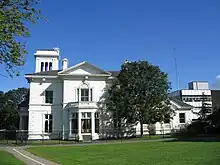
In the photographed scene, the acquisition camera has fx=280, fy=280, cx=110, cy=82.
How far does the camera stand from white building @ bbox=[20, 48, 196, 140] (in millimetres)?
41844

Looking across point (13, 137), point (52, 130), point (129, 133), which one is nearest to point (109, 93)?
point (129, 133)

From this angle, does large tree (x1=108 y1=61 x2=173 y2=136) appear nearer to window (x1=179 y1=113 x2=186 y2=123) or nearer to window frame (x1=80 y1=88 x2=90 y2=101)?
window frame (x1=80 y1=88 x2=90 y2=101)

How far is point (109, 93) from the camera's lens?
141 ft

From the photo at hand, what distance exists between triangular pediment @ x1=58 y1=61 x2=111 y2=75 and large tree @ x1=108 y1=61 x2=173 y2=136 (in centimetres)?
464

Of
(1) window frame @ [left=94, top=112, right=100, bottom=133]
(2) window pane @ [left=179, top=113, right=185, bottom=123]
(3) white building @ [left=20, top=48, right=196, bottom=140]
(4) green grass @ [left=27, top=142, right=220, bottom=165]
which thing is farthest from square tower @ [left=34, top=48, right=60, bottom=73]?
(4) green grass @ [left=27, top=142, right=220, bottom=165]

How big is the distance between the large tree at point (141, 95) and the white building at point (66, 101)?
3.15m

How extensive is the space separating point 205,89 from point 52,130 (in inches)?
2796

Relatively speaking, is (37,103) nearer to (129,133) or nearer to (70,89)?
(70,89)

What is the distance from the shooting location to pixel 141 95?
40.0 meters

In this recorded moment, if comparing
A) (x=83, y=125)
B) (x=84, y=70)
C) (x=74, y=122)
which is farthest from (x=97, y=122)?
(x=84, y=70)

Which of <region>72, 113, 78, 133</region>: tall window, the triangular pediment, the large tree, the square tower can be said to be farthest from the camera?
the square tower

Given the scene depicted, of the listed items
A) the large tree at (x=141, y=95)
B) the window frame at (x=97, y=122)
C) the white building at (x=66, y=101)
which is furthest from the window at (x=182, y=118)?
the window frame at (x=97, y=122)

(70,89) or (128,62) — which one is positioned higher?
(128,62)

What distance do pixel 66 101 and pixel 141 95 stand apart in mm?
11759
